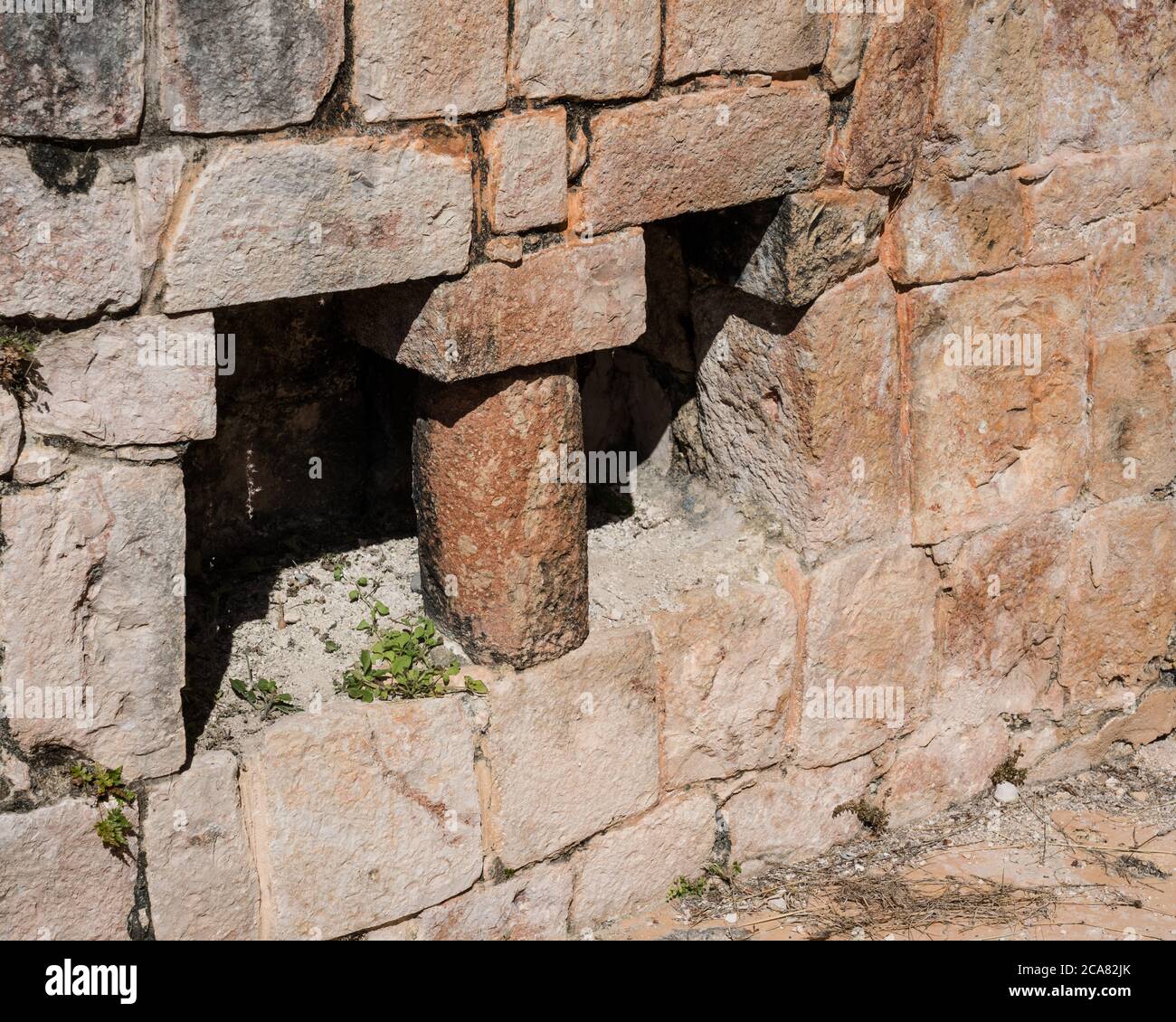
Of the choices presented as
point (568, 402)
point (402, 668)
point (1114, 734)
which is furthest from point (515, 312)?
point (1114, 734)

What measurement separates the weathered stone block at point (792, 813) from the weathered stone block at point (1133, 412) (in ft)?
4.15

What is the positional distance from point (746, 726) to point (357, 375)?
158 cm

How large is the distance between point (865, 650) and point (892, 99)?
163 centimetres

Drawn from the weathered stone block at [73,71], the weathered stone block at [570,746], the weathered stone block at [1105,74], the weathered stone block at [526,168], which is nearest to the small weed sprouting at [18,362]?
the weathered stone block at [73,71]

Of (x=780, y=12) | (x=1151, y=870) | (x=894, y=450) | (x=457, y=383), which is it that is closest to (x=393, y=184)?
(x=457, y=383)

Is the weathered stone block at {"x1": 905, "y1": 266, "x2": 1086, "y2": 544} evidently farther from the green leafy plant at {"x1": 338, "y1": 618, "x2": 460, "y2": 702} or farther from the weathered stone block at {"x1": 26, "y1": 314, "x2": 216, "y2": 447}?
the weathered stone block at {"x1": 26, "y1": 314, "x2": 216, "y2": 447}

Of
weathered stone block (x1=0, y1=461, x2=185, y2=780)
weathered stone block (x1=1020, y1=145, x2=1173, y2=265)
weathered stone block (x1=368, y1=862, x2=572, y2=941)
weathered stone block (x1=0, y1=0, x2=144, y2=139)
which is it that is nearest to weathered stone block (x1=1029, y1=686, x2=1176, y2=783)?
weathered stone block (x1=1020, y1=145, x2=1173, y2=265)

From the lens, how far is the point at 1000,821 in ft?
16.1

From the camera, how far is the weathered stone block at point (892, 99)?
393 cm

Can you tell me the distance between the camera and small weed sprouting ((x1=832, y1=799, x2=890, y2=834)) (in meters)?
4.71

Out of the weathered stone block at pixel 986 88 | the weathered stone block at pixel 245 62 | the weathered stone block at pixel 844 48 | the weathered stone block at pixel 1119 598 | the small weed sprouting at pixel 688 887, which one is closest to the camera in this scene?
the weathered stone block at pixel 245 62

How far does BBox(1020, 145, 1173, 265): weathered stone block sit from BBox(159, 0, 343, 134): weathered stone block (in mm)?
2250

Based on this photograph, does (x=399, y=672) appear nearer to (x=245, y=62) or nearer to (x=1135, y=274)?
(x=245, y=62)

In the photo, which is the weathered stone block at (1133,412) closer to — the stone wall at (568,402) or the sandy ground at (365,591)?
the stone wall at (568,402)
